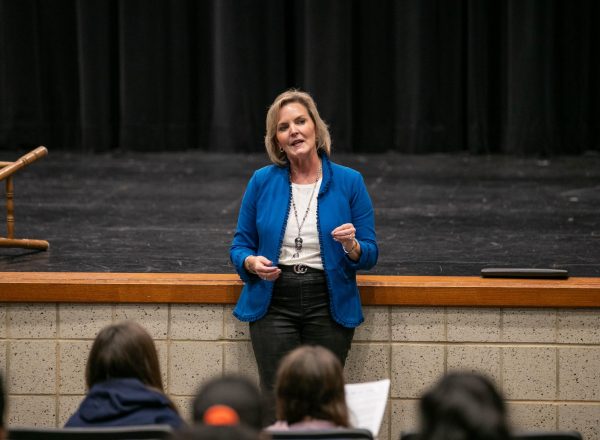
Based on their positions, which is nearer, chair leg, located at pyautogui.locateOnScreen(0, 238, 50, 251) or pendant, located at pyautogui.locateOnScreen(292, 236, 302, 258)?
pendant, located at pyautogui.locateOnScreen(292, 236, 302, 258)

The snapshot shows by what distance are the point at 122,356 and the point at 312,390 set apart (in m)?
0.45

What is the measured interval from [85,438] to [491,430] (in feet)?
3.07

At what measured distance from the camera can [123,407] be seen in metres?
2.38

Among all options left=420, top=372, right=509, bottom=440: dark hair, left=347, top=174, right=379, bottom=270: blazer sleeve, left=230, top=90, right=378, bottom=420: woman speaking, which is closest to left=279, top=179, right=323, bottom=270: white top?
left=230, top=90, right=378, bottom=420: woman speaking

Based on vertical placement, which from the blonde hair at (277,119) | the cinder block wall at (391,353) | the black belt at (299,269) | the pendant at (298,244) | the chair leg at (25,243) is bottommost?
the cinder block wall at (391,353)

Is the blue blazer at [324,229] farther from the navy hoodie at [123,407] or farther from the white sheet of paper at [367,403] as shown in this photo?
the navy hoodie at [123,407]

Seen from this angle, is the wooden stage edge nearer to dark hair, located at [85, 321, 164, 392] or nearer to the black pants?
the black pants

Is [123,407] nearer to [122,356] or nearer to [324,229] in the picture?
[122,356]

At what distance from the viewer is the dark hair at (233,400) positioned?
1.92 m

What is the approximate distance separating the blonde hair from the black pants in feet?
1.17

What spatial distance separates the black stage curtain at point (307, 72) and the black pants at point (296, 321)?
437cm

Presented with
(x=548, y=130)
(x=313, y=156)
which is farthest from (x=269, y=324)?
(x=548, y=130)

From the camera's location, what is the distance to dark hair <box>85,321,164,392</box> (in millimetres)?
2410

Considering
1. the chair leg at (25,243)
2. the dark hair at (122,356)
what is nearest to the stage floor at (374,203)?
the chair leg at (25,243)
